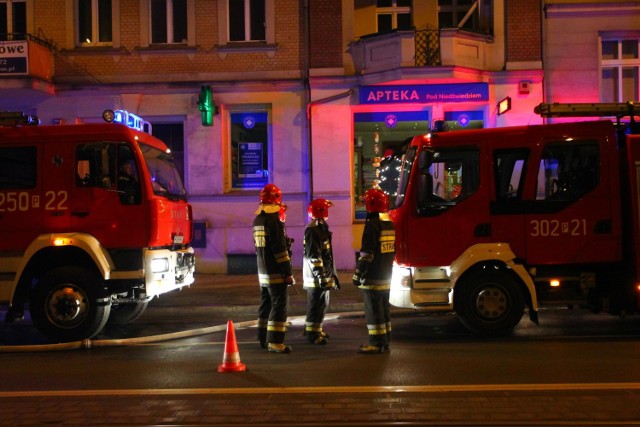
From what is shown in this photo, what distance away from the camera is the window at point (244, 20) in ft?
54.9

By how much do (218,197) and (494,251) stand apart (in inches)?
362

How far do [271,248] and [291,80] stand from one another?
9.49 metres

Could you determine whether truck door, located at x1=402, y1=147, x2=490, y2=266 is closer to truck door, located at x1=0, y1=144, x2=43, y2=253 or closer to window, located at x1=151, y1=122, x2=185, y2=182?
truck door, located at x1=0, y1=144, x2=43, y2=253

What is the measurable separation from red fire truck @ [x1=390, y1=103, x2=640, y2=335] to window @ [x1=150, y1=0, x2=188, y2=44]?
1011 centimetres

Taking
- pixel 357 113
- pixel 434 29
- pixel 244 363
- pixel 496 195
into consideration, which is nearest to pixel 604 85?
pixel 434 29

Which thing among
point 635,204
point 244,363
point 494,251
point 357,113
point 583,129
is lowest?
point 244,363

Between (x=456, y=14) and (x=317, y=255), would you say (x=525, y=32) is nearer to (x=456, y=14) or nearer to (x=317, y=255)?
(x=456, y=14)

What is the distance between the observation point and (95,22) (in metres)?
16.8

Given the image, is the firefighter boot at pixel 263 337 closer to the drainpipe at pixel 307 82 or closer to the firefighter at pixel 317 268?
the firefighter at pixel 317 268

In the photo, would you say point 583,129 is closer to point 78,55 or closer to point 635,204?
point 635,204

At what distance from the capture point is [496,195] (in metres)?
8.70

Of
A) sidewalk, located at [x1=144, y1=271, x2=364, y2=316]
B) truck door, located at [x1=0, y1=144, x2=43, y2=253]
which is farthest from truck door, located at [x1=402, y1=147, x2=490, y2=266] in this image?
truck door, located at [x1=0, y1=144, x2=43, y2=253]

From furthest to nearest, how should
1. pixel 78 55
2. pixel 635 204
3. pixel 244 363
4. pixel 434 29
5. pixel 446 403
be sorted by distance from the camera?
pixel 78 55 < pixel 434 29 < pixel 635 204 < pixel 244 363 < pixel 446 403

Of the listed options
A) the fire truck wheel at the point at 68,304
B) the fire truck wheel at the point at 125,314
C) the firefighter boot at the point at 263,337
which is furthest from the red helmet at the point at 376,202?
the fire truck wheel at the point at 125,314
